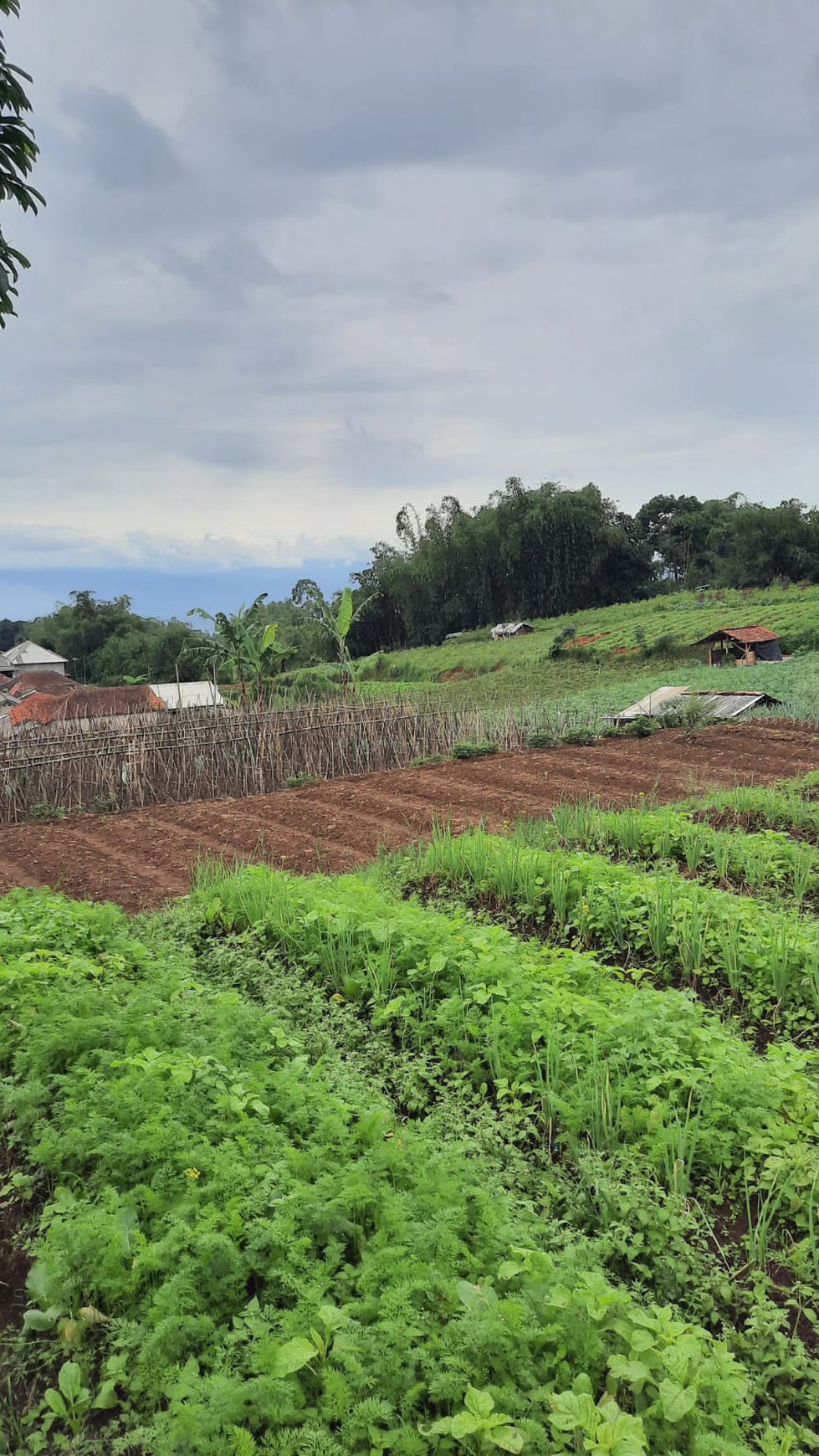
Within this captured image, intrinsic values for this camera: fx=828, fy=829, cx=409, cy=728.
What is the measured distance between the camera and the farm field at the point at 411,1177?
1.72m

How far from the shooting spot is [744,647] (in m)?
25.1

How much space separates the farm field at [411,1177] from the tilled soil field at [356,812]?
2008mm

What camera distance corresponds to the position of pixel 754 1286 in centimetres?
220

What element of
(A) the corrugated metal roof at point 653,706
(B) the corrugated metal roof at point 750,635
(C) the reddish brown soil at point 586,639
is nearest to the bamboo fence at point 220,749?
(A) the corrugated metal roof at point 653,706

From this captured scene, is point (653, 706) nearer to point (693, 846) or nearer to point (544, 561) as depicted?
point (693, 846)

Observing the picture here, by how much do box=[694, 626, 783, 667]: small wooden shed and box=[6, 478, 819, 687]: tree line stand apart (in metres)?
16.3

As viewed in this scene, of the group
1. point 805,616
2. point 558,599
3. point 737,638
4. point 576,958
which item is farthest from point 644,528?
point 576,958

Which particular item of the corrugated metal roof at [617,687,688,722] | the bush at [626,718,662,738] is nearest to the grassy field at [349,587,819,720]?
the corrugated metal roof at [617,687,688,722]

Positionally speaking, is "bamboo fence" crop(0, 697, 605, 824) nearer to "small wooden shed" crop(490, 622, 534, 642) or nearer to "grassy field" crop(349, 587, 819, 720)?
"grassy field" crop(349, 587, 819, 720)

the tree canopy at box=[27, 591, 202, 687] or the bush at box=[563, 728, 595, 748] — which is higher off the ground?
the tree canopy at box=[27, 591, 202, 687]

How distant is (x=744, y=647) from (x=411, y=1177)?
25.3m

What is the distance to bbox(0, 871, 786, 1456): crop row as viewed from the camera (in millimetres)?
1652

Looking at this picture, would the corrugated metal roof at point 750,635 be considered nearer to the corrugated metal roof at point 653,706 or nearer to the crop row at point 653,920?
the corrugated metal roof at point 653,706

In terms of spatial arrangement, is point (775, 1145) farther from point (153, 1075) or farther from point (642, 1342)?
point (153, 1075)
